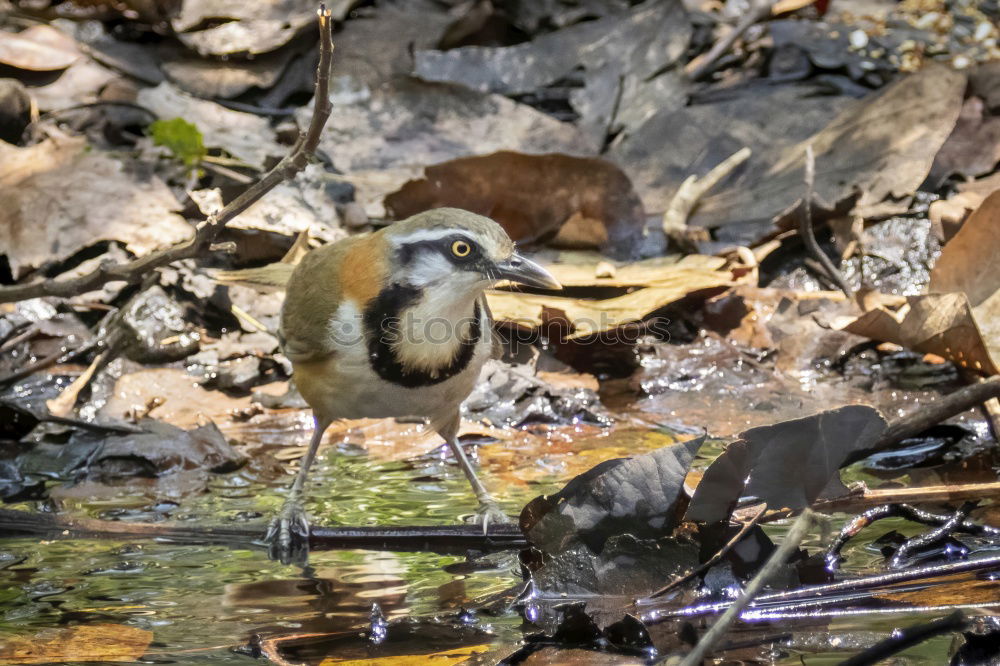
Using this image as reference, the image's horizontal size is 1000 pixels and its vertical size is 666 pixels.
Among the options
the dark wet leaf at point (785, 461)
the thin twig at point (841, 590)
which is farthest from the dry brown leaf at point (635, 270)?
the thin twig at point (841, 590)

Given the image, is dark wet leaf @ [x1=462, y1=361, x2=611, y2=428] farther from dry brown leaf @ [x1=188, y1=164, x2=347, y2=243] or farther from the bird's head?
dry brown leaf @ [x1=188, y1=164, x2=347, y2=243]

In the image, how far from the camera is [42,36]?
877cm

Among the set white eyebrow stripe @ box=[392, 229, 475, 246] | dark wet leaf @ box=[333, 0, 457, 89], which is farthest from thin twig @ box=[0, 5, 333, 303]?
dark wet leaf @ box=[333, 0, 457, 89]

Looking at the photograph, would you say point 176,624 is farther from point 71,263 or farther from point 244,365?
point 71,263

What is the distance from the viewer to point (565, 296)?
633 centimetres

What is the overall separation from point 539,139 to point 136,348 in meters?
3.08

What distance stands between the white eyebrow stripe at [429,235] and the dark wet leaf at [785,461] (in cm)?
168

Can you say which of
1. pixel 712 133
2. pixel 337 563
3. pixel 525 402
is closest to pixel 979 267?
pixel 525 402

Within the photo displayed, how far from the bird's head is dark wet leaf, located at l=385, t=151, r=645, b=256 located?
2.36 metres

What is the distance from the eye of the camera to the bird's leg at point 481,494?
4.27m

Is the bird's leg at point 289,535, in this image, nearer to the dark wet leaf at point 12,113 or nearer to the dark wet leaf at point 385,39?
the dark wet leaf at point 12,113

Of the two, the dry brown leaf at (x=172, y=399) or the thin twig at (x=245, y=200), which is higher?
the thin twig at (x=245, y=200)

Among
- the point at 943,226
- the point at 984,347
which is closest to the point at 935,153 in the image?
the point at 943,226

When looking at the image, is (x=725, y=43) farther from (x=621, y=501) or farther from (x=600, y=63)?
(x=621, y=501)
